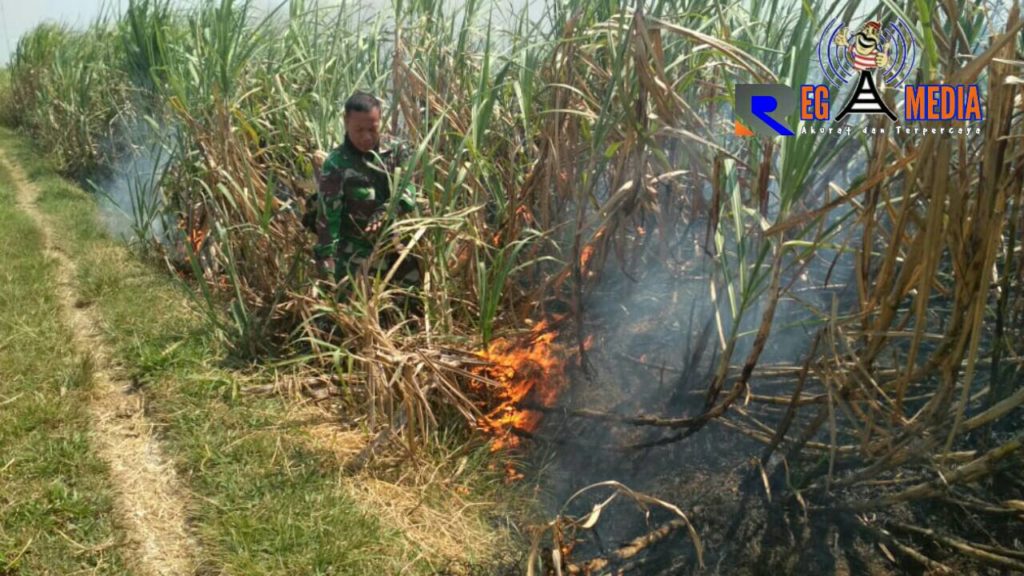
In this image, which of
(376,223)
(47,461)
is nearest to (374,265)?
(376,223)

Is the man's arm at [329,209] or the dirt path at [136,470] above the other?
the man's arm at [329,209]

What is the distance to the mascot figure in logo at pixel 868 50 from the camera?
223 centimetres

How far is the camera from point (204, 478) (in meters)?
2.97

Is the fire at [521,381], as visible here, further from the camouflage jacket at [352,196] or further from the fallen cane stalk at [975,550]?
the fallen cane stalk at [975,550]

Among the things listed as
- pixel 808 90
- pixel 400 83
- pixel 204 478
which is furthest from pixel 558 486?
pixel 400 83

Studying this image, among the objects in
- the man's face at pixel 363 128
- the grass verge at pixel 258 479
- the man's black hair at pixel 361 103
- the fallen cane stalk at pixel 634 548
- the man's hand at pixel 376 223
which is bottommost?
the grass verge at pixel 258 479

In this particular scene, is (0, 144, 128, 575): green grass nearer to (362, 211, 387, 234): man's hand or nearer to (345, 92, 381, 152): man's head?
(362, 211, 387, 234): man's hand

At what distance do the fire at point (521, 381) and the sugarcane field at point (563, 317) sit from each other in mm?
14

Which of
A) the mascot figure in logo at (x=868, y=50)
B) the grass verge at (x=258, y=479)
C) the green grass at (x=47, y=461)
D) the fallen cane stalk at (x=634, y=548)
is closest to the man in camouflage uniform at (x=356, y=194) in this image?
the grass verge at (x=258, y=479)

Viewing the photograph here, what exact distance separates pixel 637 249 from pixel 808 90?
1.13m

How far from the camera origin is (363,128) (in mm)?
3793

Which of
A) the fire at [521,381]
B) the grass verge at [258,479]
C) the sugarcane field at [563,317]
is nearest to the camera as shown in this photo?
the sugarcane field at [563,317]

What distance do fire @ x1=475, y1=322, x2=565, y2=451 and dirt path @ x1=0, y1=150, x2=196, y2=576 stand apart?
1.10 metres

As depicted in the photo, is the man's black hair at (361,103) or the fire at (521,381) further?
the man's black hair at (361,103)
